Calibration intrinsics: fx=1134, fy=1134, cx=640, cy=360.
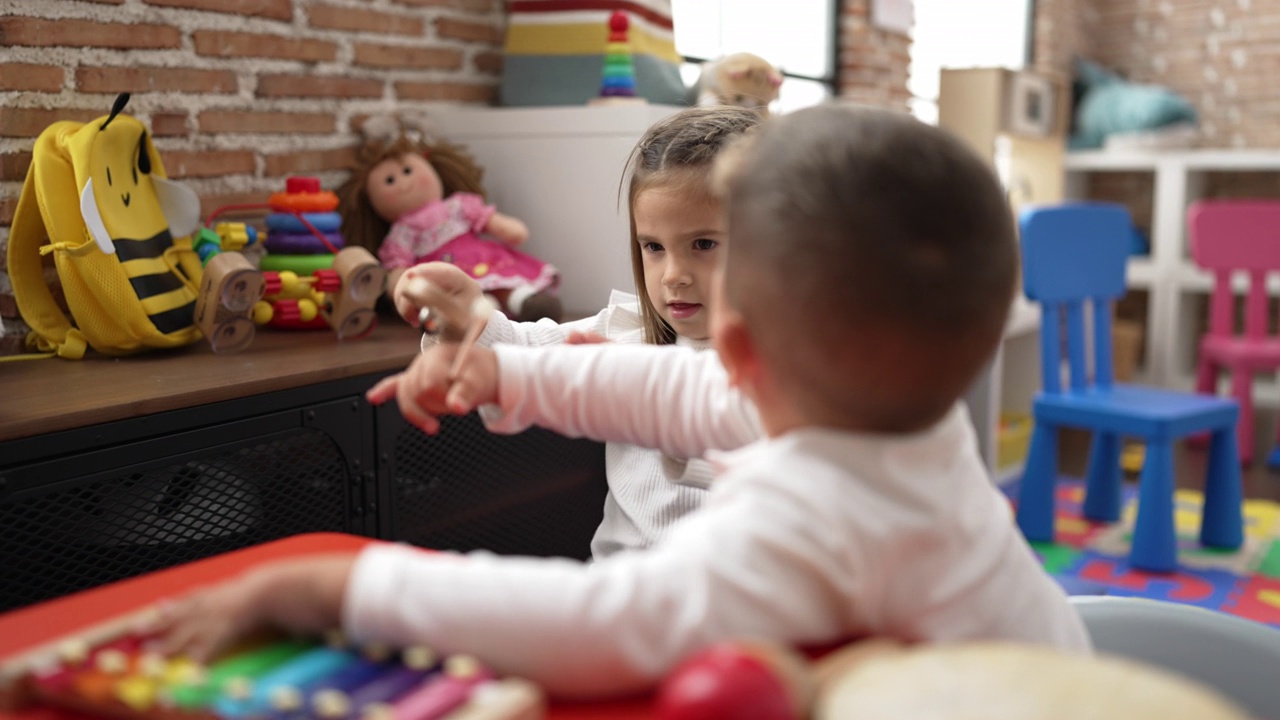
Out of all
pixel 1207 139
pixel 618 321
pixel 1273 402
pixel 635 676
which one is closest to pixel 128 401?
pixel 618 321

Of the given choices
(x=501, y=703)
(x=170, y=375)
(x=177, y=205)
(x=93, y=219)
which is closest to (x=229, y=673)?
(x=501, y=703)

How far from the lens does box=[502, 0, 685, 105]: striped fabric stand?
2.55 m

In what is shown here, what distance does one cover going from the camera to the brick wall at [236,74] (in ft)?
6.07

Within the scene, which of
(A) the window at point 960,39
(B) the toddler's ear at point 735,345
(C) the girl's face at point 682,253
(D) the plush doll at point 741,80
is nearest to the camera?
(B) the toddler's ear at point 735,345

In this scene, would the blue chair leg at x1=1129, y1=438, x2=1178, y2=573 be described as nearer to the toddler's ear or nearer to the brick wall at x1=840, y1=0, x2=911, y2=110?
the brick wall at x1=840, y1=0, x2=911, y2=110

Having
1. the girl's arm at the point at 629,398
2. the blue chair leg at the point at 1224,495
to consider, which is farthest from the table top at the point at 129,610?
the blue chair leg at the point at 1224,495

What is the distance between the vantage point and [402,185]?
231 cm

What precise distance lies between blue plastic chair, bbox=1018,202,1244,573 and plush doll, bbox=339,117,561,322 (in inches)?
53.6

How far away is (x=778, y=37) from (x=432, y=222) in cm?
209

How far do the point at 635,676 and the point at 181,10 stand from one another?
192 cm

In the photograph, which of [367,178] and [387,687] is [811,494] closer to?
[387,687]

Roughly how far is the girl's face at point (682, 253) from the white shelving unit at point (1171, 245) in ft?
12.7

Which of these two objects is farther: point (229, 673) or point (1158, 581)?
point (1158, 581)

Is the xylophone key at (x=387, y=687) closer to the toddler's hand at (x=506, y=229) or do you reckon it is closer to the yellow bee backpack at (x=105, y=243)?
the yellow bee backpack at (x=105, y=243)
